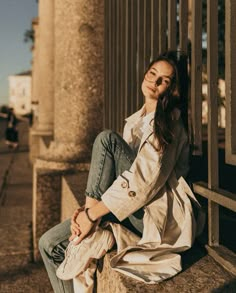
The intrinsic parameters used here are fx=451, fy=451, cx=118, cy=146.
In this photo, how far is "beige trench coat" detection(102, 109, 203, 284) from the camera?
1855 mm

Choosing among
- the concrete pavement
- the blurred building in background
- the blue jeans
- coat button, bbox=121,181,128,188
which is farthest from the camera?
the blurred building in background

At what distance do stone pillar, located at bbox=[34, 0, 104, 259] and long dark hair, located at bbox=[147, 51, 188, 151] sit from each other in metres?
1.92

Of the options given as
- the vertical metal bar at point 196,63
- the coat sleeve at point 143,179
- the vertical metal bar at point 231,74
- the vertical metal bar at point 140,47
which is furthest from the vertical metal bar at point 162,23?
the vertical metal bar at point 231,74

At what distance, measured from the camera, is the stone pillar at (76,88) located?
4.12 m

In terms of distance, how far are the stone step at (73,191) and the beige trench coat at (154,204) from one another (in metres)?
0.89

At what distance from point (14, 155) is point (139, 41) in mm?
12061

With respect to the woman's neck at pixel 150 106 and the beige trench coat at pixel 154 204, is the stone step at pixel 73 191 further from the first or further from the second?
the beige trench coat at pixel 154 204

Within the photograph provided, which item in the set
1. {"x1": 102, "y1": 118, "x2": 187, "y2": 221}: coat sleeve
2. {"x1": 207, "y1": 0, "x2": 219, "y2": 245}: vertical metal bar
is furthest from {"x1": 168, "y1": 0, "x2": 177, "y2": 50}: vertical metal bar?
{"x1": 102, "y1": 118, "x2": 187, "y2": 221}: coat sleeve

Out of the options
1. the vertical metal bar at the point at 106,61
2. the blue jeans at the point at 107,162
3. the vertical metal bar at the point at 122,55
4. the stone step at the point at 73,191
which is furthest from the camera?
the vertical metal bar at the point at 106,61

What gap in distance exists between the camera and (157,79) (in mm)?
2320

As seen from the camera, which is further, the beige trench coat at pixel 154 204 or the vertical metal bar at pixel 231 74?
the beige trench coat at pixel 154 204

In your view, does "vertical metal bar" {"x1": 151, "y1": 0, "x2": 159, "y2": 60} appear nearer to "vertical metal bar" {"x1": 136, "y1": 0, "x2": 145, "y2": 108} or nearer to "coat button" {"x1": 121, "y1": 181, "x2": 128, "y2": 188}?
"vertical metal bar" {"x1": 136, "y1": 0, "x2": 145, "y2": 108}

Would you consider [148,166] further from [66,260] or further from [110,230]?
[66,260]

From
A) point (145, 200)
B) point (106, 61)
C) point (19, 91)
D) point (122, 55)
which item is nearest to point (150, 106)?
point (145, 200)
